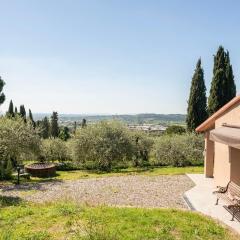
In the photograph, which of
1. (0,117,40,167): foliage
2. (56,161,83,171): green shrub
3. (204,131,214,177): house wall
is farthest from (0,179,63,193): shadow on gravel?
(56,161,83,171): green shrub

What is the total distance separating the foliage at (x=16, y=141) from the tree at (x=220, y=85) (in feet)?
67.4

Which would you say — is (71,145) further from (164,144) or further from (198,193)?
(198,193)

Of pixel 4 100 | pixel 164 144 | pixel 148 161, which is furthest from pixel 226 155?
pixel 148 161

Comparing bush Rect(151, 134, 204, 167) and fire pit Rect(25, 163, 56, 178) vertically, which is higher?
bush Rect(151, 134, 204, 167)

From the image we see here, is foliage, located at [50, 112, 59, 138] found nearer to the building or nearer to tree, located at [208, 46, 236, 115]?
tree, located at [208, 46, 236, 115]

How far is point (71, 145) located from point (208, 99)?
17.0 metres

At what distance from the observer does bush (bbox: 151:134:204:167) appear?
39031mm

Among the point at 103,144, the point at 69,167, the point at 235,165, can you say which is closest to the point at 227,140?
the point at 235,165

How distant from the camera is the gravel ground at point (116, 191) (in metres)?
16.6

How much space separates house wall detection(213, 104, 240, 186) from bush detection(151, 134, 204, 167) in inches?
729

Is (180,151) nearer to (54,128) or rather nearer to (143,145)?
(143,145)

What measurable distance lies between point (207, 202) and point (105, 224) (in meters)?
6.34

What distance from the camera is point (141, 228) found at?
11258mm

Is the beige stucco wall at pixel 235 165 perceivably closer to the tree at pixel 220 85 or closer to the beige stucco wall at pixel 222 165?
the beige stucco wall at pixel 222 165
